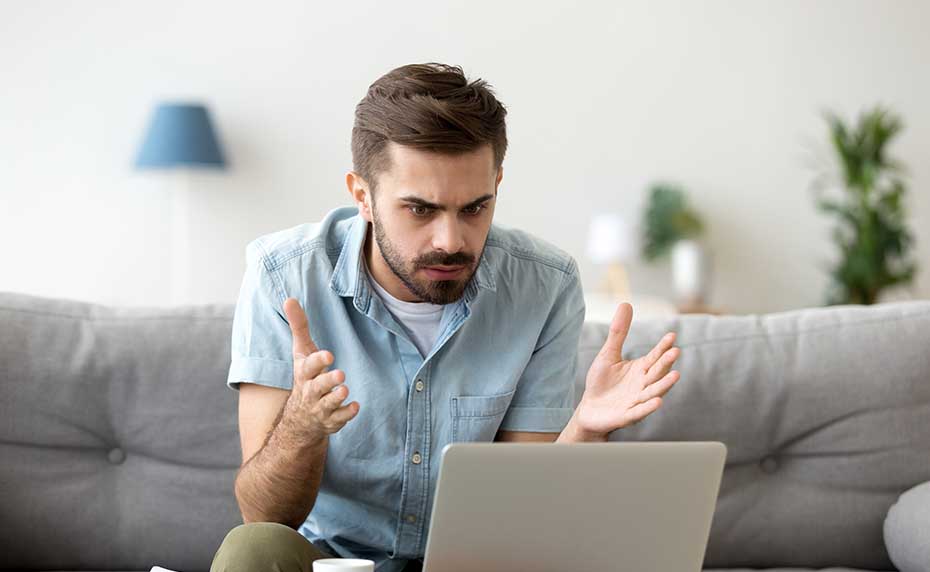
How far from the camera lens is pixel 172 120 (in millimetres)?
4672

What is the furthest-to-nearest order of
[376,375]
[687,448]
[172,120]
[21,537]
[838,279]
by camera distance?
1. [838,279]
2. [172,120]
3. [21,537]
4. [376,375]
5. [687,448]

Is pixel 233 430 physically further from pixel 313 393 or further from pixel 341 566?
pixel 341 566

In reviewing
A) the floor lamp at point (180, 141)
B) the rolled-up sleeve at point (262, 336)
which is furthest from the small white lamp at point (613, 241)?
the rolled-up sleeve at point (262, 336)

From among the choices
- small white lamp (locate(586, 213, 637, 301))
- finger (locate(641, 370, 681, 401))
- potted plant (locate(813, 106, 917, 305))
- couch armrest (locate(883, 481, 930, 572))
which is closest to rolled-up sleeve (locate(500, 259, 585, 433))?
finger (locate(641, 370, 681, 401))

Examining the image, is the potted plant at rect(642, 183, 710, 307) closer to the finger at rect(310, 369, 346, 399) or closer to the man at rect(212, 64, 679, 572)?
the man at rect(212, 64, 679, 572)

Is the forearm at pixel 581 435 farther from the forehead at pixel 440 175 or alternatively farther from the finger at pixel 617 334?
the forehead at pixel 440 175

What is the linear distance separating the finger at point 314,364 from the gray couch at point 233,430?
62 centimetres

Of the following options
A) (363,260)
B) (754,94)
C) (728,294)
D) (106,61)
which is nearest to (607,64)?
(754,94)

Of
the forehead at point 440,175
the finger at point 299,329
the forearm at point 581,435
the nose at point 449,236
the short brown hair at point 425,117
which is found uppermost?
the short brown hair at point 425,117

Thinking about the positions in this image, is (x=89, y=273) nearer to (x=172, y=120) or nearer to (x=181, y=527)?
(x=172, y=120)

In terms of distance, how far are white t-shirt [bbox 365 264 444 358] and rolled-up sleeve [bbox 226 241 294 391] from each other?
0.16 meters

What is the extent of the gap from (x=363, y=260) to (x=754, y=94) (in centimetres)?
391

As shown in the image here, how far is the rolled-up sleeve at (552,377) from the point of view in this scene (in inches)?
70.2

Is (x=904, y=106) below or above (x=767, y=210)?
above
